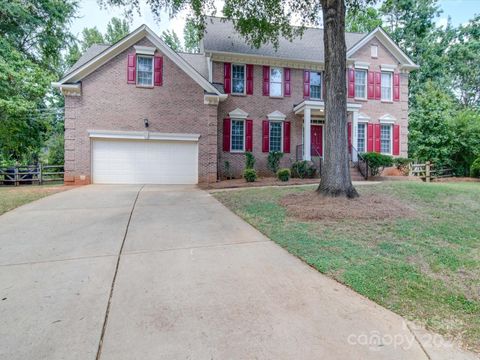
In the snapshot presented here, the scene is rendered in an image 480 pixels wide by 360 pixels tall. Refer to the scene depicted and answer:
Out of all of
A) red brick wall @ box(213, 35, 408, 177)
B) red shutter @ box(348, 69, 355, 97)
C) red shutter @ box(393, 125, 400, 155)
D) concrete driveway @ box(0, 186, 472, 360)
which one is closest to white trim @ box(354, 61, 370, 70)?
red brick wall @ box(213, 35, 408, 177)

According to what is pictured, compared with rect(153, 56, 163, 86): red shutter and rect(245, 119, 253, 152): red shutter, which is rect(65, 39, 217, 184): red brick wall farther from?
rect(245, 119, 253, 152): red shutter

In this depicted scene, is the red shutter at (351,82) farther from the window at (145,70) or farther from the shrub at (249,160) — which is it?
the window at (145,70)

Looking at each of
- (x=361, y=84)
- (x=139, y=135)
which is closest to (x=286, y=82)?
(x=361, y=84)

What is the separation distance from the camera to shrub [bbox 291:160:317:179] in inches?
524

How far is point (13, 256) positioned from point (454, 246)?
643cm

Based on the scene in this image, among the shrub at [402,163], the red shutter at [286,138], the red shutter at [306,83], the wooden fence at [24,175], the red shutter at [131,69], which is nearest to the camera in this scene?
the red shutter at [131,69]

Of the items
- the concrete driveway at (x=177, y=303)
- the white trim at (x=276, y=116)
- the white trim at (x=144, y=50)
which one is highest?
the white trim at (x=144, y=50)

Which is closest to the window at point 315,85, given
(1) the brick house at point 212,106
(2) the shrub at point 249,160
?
(1) the brick house at point 212,106

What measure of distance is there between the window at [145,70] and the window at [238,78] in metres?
4.32

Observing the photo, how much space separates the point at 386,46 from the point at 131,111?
14862 millimetres

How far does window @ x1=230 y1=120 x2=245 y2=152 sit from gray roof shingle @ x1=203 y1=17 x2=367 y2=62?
12.3 feet

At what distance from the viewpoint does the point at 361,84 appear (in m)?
15.9

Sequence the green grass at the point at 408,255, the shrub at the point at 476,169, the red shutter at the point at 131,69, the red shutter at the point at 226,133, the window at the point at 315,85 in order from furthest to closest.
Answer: the window at the point at 315,85, the red shutter at the point at 226,133, the shrub at the point at 476,169, the red shutter at the point at 131,69, the green grass at the point at 408,255

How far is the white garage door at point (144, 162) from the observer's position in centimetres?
1217
